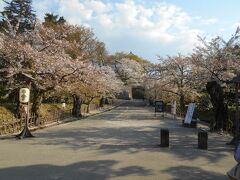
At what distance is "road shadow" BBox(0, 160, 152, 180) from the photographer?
915 cm

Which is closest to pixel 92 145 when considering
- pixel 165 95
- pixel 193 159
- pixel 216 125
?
pixel 193 159

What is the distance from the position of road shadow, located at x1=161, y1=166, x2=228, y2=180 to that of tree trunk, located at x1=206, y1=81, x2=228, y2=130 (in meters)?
11.8

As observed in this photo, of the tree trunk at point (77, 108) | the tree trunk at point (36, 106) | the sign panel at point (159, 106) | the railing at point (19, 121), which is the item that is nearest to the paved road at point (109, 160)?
the railing at point (19, 121)

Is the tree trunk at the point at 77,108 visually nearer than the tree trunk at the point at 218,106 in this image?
No

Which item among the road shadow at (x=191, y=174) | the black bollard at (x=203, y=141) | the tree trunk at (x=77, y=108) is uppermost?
the tree trunk at (x=77, y=108)

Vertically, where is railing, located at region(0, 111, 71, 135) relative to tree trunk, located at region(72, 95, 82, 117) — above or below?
below

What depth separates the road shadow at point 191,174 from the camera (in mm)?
9452

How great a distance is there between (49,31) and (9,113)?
6.28 meters

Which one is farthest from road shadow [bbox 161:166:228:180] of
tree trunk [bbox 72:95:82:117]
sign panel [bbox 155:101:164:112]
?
sign panel [bbox 155:101:164:112]

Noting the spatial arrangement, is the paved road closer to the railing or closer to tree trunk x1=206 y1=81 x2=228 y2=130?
the railing

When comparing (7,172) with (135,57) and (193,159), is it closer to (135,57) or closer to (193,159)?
(193,159)

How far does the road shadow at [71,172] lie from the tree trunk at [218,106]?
12.6m

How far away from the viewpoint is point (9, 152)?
12734mm

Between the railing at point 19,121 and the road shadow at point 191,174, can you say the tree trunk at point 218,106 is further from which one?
the road shadow at point 191,174
